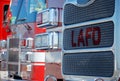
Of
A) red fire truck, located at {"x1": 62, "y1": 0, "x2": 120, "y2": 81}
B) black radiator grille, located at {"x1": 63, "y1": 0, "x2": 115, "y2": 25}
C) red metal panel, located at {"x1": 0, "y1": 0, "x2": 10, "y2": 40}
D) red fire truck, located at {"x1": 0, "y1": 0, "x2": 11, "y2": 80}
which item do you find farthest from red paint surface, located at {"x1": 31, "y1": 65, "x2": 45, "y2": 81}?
red metal panel, located at {"x1": 0, "y1": 0, "x2": 10, "y2": 40}

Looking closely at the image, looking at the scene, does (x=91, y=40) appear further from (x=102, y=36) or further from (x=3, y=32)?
(x=3, y=32)

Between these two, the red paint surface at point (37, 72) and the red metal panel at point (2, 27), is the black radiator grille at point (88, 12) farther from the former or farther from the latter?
the red metal panel at point (2, 27)

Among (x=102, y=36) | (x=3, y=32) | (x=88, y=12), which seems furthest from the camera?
(x=3, y=32)

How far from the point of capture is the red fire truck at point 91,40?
2.93m

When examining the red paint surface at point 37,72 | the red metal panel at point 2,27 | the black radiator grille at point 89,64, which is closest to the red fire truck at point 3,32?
the red metal panel at point 2,27

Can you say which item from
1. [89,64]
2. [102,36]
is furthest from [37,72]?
[102,36]

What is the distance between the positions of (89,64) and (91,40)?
0.71ft

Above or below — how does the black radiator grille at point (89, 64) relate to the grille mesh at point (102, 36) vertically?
below

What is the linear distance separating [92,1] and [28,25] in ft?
7.57

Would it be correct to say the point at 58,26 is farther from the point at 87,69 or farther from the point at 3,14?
the point at 3,14

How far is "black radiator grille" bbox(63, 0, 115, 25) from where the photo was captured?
3.03 meters

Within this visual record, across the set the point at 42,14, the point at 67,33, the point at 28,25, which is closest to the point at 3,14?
the point at 28,25

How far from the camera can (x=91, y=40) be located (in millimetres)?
3141

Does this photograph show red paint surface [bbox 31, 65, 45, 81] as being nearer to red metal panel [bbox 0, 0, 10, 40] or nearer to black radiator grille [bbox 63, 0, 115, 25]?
black radiator grille [bbox 63, 0, 115, 25]
